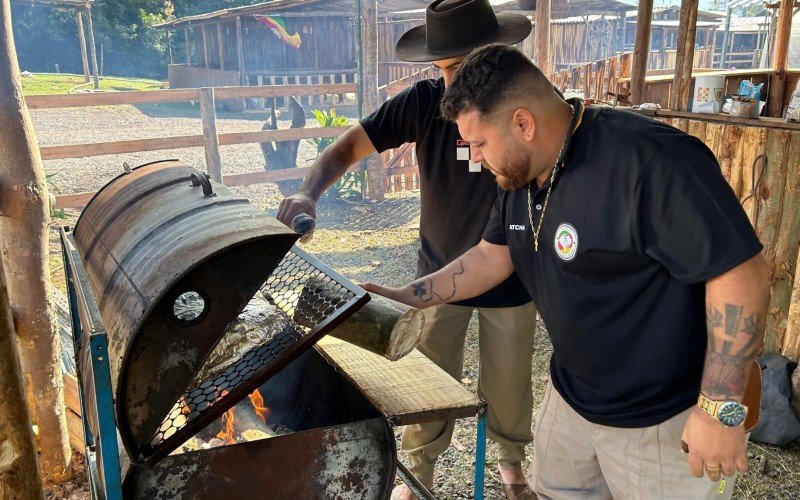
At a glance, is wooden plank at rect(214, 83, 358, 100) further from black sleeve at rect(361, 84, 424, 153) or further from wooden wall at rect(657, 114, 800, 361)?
wooden wall at rect(657, 114, 800, 361)

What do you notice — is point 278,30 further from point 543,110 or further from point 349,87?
point 543,110

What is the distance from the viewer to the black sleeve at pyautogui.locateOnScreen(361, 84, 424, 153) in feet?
10.5

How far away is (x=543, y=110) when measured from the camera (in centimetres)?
200

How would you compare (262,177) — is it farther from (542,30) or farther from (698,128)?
(698,128)

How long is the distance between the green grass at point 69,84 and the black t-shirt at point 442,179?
65.7 ft

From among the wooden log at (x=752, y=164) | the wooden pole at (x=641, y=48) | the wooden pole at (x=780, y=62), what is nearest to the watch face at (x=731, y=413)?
the wooden log at (x=752, y=164)

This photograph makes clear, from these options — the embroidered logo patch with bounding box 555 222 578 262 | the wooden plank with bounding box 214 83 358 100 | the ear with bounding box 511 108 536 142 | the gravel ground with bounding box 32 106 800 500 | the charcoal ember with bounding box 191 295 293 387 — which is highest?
the ear with bounding box 511 108 536 142

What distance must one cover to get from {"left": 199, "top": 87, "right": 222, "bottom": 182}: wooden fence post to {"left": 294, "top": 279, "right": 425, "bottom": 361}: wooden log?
7.22 metres

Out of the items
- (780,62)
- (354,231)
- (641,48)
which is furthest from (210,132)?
(780,62)

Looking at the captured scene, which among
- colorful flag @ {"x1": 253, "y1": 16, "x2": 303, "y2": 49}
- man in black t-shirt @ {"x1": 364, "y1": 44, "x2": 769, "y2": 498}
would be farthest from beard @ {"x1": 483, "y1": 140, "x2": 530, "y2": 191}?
colorful flag @ {"x1": 253, "y1": 16, "x2": 303, "y2": 49}

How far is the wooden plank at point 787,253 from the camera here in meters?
4.19

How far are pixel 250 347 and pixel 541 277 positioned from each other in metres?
0.93

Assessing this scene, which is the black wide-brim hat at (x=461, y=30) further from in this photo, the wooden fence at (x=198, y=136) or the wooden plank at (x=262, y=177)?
the wooden plank at (x=262, y=177)

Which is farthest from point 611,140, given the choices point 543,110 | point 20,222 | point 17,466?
point 20,222
